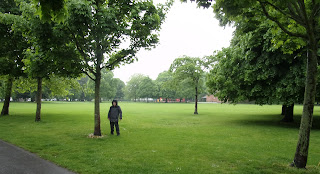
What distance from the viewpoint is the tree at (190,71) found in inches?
1083

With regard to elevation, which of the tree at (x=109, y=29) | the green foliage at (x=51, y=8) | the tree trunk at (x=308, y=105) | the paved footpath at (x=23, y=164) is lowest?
the paved footpath at (x=23, y=164)

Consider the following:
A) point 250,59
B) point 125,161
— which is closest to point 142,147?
point 125,161

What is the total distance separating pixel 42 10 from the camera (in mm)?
4129

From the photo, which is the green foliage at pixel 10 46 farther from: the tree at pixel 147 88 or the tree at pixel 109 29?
the tree at pixel 147 88

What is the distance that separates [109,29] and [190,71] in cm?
1934

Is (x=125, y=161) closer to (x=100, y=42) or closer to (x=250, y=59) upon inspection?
(x=100, y=42)

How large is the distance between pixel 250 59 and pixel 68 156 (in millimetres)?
13172

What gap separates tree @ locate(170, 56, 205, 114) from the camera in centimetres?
2750

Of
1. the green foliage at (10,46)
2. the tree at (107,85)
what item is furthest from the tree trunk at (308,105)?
the tree at (107,85)

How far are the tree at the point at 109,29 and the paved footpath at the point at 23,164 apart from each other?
4.16 meters

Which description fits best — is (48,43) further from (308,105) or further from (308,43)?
(308,105)

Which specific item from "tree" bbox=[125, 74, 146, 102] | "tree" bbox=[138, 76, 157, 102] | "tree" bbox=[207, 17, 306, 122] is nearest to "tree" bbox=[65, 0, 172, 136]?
"tree" bbox=[207, 17, 306, 122]

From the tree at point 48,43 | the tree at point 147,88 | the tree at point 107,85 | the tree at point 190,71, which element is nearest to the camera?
the tree at point 48,43

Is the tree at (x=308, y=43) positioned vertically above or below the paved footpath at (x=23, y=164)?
above
